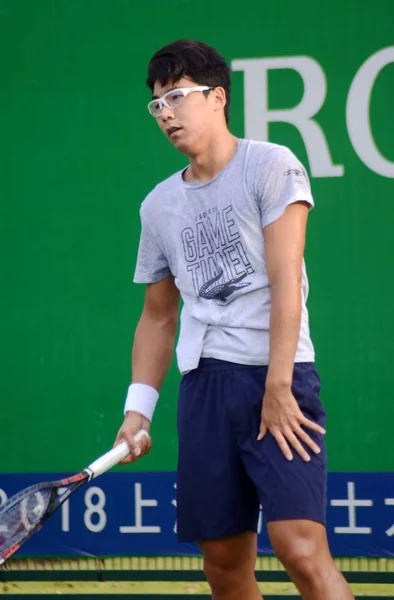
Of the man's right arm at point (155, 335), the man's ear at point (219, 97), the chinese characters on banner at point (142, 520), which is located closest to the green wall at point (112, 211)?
the chinese characters on banner at point (142, 520)

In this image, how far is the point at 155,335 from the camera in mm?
2834

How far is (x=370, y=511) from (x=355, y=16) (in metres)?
1.58

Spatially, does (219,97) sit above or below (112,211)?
above

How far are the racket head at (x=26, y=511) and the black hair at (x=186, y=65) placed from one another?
96cm

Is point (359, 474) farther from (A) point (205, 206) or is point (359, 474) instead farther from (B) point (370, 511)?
(A) point (205, 206)

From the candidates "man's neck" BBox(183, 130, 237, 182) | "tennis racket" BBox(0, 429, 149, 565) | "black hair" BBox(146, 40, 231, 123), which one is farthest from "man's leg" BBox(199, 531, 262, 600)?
"black hair" BBox(146, 40, 231, 123)

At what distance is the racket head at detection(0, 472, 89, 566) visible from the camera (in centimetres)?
235

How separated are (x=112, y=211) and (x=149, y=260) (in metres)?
0.89

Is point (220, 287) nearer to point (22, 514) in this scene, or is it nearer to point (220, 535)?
point (220, 535)

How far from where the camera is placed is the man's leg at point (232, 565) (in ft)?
8.45

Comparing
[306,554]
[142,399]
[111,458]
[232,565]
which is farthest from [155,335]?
[306,554]

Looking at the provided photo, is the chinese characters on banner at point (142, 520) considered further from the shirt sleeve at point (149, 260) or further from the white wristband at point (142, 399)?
the shirt sleeve at point (149, 260)

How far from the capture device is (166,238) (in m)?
2.68

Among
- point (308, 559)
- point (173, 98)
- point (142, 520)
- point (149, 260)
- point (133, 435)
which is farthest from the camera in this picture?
point (142, 520)
